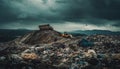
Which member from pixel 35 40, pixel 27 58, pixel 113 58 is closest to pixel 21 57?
pixel 27 58

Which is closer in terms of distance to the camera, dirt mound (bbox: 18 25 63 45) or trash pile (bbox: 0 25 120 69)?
trash pile (bbox: 0 25 120 69)

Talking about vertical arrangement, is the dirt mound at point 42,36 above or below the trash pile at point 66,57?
above

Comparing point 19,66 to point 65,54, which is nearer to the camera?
point 19,66

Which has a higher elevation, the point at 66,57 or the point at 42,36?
the point at 42,36

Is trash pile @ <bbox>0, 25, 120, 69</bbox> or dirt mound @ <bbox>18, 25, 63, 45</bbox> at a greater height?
dirt mound @ <bbox>18, 25, 63, 45</bbox>

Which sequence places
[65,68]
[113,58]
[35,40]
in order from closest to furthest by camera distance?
[65,68] < [113,58] < [35,40]

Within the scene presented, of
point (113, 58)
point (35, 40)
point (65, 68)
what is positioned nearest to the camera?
point (65, 68)

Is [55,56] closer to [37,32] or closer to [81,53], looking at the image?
[81,53]

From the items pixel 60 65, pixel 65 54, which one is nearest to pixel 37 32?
pixel 65 54

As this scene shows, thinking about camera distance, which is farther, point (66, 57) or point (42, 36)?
point (42, 36)

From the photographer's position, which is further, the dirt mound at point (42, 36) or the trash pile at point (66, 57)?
the dirt mound at point (42, 36)
